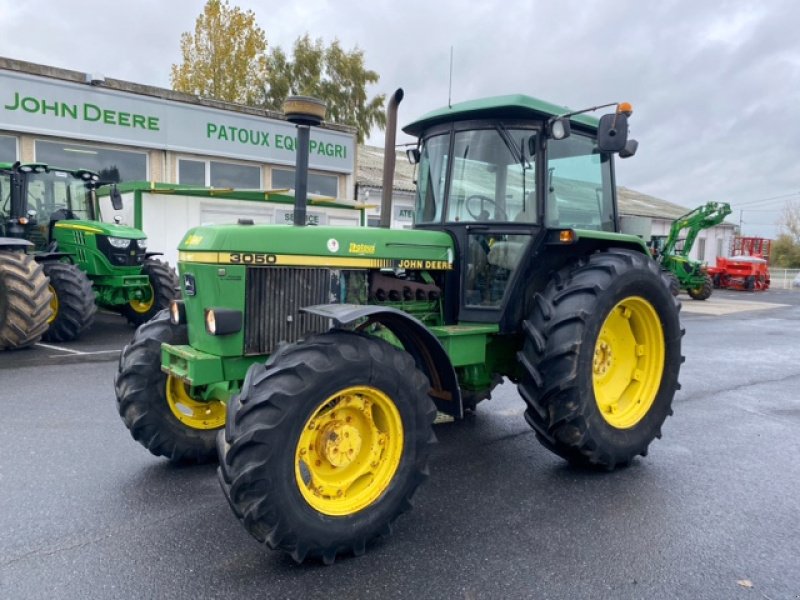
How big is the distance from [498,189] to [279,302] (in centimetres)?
166

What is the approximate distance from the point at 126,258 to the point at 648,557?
28.5ft

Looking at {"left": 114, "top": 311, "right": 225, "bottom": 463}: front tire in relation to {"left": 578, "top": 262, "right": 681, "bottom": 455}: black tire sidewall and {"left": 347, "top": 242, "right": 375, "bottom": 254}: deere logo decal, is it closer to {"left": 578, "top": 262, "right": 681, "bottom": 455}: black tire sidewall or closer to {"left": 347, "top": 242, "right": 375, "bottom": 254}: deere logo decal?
{"left": 347, "top": 242, "right": 375, "bottom": 254}: deere logo decal

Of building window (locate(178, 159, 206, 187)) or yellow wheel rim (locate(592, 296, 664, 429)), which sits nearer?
yellow wheel rim (locate(592, 296, 664, 429))

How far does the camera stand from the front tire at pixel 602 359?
3762mm

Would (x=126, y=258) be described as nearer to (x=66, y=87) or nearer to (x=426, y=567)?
(x=66, y=87)

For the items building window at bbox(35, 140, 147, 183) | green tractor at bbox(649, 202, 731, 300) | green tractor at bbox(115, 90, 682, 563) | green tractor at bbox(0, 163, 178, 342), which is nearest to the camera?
green tractor at bbox(115, 90, 682, 563)

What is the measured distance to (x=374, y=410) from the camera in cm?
314

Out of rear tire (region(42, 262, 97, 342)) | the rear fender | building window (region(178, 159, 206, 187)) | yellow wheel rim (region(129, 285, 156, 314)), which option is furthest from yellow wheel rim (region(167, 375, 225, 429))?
building window (region(178, 159, 206, 187))

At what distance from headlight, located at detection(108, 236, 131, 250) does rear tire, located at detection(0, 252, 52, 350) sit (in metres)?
1.64

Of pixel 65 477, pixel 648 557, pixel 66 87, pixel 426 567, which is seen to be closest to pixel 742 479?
pixel 648 557

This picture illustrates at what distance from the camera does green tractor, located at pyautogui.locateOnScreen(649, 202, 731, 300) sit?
20.2 meters

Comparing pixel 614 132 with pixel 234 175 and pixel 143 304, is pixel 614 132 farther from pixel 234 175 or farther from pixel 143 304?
pixel 234 175

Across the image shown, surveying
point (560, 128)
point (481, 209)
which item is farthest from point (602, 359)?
point (560, 128)

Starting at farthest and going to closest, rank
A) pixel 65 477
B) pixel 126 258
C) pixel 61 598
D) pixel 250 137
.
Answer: pixel 250 137 → pixel 126 258 → pixel 65 477 → pixel 61 598
